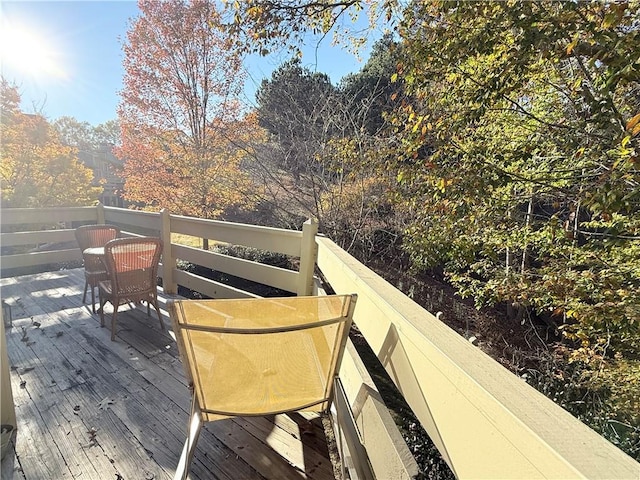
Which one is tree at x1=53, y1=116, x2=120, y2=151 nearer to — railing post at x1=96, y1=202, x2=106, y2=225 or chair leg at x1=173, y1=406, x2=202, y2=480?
railing post at x1=96, y1=202, x2=106, y2=225

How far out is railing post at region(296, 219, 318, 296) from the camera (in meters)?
2.68

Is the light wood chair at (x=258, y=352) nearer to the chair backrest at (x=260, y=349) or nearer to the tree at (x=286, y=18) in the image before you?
the chair backrest at (x=260, y=349)

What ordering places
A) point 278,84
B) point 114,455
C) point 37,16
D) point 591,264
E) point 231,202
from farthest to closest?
1. point 231,202
2. point 278,84
3. point 591,264
4. point 37,16
5. point 114,455

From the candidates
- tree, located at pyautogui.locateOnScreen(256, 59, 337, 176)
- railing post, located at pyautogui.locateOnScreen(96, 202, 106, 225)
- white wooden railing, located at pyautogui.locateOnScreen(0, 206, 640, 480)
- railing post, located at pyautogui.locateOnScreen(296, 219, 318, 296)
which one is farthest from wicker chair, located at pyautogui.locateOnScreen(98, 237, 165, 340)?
tree, located at pyautogui.locateOnScreen(256, 59, 337, 176)

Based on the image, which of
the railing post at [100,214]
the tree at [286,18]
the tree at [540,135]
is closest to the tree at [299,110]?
the tree at [286,18]

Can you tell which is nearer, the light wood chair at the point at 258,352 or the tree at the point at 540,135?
the light wood chair at the point at 258,352

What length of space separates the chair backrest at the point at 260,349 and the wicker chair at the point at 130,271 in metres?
1.93

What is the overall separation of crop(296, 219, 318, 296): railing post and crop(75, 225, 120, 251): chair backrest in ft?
8.82

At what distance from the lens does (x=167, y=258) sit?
3.99 meters

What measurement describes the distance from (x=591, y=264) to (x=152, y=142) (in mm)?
7821

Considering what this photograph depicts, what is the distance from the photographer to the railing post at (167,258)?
389cm

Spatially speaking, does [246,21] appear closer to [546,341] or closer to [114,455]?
[114,455]

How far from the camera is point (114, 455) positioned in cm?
160

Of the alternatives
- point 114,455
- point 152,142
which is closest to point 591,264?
point 114,455
